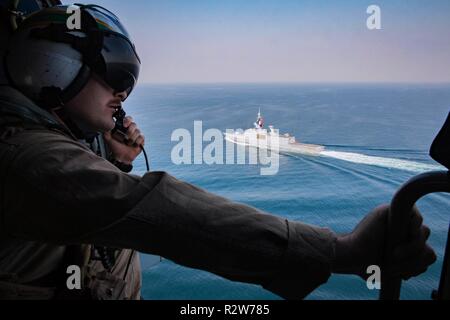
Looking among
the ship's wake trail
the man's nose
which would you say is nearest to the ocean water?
the ship's wake trail

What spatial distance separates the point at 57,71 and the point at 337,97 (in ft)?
80.4

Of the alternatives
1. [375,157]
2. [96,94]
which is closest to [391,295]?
[96,94]

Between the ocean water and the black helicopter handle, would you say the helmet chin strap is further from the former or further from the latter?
the ocean water

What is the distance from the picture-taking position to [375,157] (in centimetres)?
1098

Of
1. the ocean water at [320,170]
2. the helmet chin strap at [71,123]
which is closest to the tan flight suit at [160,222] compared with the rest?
the helmet chin strap at [71,123]

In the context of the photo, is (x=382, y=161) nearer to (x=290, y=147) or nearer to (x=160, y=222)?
(x=290, y=147)

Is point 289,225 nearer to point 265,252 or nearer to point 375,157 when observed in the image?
point 265,252

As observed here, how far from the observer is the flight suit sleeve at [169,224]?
19.2 inches

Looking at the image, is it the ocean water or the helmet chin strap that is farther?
the ocean water

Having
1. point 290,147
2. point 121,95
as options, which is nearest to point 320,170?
point 290,147

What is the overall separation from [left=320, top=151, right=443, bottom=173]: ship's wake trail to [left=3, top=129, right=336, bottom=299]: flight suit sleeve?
9.78 m

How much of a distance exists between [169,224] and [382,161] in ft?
36.4

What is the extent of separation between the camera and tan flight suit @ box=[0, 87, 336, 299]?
19.2 inches

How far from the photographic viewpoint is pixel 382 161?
34.6 ft
